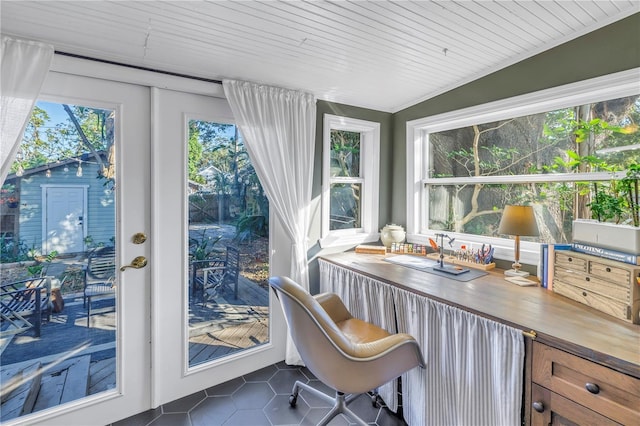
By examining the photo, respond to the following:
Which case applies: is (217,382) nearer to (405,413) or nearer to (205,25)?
(405,413)

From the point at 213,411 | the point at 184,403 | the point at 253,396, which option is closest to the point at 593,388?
the point at 253,396

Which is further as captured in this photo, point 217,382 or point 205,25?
point 217,382

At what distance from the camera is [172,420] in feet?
6.19

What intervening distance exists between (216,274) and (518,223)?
2010mm

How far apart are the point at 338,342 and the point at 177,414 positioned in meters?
1.27

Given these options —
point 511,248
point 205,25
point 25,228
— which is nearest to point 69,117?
point 25,228

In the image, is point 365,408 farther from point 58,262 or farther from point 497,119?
point 497,119

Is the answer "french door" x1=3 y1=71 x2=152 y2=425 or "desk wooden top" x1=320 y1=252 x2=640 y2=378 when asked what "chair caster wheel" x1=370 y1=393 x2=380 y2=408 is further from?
"french door" x1=3 y1=71 x2=152 y2=425

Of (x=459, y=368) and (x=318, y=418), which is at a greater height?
(x=459, y=368)

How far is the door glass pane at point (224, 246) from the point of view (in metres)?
2.15

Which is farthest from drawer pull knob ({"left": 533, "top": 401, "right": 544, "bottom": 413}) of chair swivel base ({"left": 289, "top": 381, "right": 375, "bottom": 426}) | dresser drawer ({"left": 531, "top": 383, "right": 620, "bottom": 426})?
chair swivel base ({"left": 289, "top": 381, "right": 375, "bottom": 426})

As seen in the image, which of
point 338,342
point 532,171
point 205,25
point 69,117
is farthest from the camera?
point 532,171

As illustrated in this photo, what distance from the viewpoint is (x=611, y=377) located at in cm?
106

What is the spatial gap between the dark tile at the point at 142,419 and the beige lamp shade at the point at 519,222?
8.00 feet
